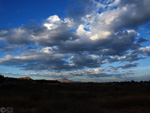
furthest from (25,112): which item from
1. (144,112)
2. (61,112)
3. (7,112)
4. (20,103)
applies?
(144,112)

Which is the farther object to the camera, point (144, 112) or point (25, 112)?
point (144, 112)

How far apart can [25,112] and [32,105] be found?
9.26 feet

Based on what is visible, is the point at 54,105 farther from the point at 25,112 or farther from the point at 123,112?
the point at 123,112

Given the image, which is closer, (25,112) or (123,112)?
(25,112)

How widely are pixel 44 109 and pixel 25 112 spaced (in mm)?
1343

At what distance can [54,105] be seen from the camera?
39.9 feet

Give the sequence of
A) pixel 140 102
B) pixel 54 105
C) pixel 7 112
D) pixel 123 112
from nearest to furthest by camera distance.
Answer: pixel 7 112, pixel 123 112, pixel 54 105, pixel 140 102

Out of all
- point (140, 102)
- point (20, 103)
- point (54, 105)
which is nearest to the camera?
point (54, 105)

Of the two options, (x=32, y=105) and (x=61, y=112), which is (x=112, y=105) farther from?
(x=32, y=105)

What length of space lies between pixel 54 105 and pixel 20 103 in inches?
142

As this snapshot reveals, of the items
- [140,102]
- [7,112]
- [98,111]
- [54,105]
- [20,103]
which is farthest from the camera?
[140,102]

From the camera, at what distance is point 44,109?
1048cm

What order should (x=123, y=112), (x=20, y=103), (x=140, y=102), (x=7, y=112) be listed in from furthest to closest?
1. (x=140, y=102)
2. (x=20, y=103)
3. (x=123, y=112)
4. (x=7, y=112)

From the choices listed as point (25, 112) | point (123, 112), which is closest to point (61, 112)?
point (25, 112)
